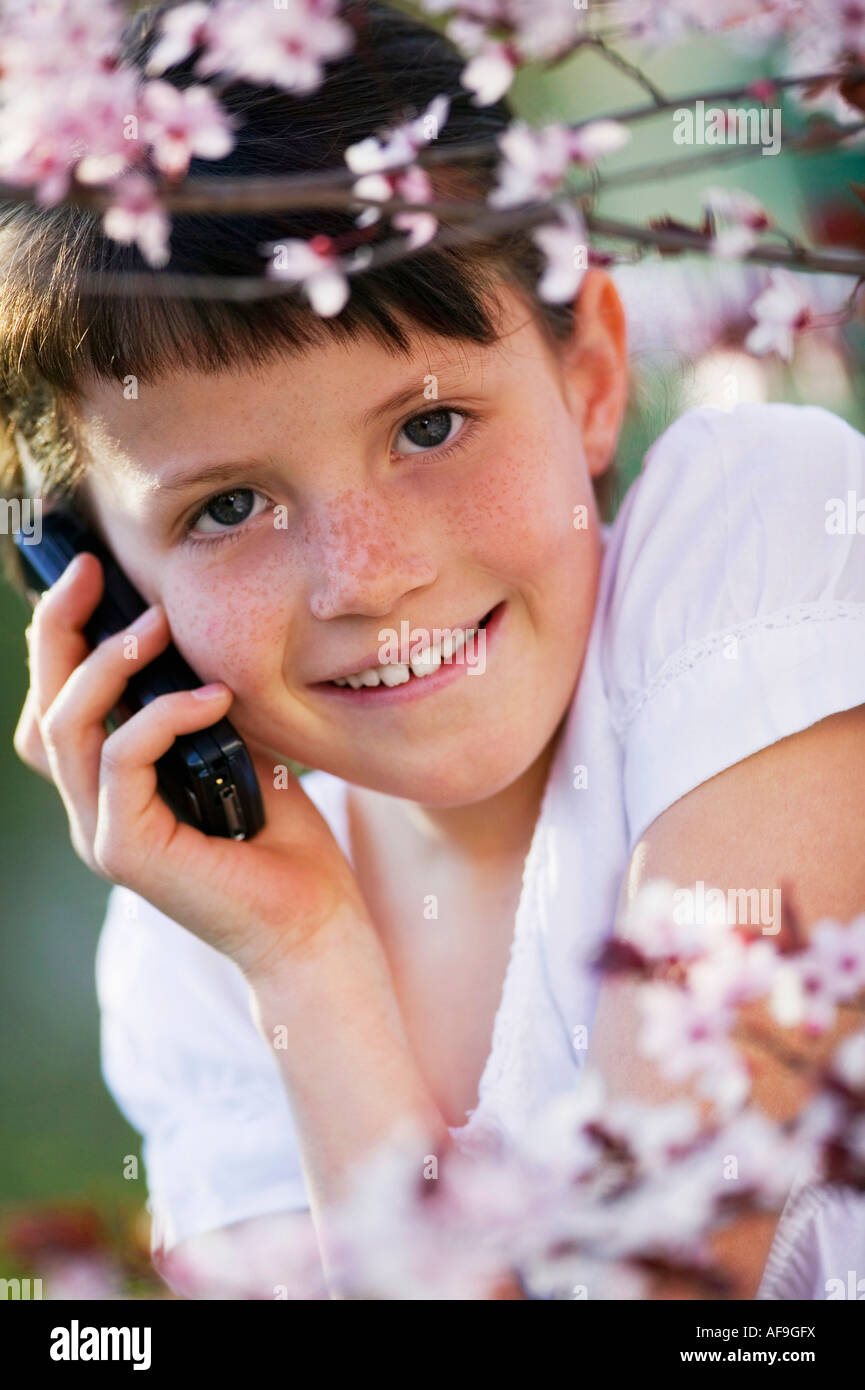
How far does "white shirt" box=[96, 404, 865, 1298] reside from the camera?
0.92 meters

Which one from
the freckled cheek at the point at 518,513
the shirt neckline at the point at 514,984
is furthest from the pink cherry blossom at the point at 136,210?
the shirt neckline at the point at 514,984

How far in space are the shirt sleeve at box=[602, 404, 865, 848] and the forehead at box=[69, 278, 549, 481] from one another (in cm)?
17

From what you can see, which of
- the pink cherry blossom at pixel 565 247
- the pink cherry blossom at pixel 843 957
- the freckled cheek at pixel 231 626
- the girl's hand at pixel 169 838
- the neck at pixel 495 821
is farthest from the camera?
the neck at pixel 495 821

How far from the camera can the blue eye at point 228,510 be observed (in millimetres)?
951

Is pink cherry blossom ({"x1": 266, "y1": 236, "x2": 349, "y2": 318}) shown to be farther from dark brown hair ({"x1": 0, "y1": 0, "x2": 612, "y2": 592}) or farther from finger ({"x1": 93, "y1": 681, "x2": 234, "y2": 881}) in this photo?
finger ({"x1": 93, "y1": 681, "x2": 234, "y2": 881})

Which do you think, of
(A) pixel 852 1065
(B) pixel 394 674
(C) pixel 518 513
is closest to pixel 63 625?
(B) pixel 394 674

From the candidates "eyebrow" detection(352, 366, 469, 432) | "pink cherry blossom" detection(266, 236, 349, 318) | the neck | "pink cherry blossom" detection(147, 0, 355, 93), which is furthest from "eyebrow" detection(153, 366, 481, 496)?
the neck

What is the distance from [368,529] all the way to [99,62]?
1.08 feet

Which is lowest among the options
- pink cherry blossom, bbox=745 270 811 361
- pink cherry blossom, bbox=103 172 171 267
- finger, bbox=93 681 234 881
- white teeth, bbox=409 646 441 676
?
finger, bbox=93 681 234 881

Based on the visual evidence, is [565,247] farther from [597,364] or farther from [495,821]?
[495,821]

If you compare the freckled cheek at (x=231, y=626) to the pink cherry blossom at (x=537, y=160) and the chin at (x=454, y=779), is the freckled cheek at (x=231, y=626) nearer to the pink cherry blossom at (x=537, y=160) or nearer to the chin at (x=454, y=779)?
the chin at (x=454, y=779)
